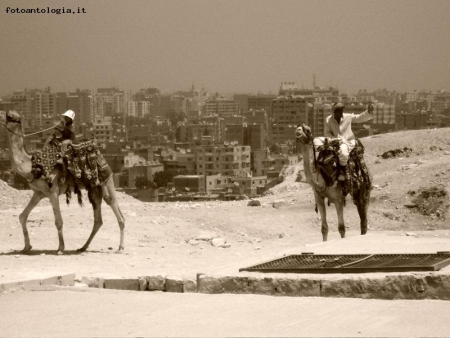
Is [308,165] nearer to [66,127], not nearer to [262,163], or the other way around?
[66,127]

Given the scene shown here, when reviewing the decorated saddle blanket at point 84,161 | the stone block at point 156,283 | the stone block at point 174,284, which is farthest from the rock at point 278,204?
the stone block at point 174,284

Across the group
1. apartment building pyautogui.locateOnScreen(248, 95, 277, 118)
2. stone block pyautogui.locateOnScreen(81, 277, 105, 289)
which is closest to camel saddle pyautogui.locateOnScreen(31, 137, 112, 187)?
stone block pyautogui.locateOnScreen(81, 277, 105, 289)

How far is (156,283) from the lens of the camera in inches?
448

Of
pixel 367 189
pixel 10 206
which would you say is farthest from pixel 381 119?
pixel 367 189

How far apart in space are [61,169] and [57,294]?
4482 mm

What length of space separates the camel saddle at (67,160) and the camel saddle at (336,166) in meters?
3.33

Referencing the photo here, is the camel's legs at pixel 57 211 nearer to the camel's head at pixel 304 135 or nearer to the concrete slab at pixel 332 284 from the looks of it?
the camel's head at pixel 304 135

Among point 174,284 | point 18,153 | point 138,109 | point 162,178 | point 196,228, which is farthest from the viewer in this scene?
point 138,109

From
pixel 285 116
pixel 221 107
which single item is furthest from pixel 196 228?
pixel 221 107

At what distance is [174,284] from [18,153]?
5226mm

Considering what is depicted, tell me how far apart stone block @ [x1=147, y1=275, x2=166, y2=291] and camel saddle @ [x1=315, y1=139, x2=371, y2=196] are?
4440 mm

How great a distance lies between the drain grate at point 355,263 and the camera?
10.2m

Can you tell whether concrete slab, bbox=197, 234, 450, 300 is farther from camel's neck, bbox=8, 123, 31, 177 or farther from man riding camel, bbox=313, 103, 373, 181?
camel's neck, bbox=8, 123, 31, 177

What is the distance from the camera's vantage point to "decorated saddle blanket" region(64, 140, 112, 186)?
1511 cm
